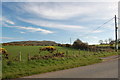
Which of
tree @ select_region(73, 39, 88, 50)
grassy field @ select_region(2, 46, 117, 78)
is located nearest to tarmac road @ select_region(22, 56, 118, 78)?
grassy field @ select_region(2, 46, 117, 78)

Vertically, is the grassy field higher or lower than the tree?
lower

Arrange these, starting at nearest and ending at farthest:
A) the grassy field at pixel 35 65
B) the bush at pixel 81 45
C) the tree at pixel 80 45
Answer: the grassy field at pixel 35 65 < the bush at pixel 81 45 < the tree at pixel 80 45

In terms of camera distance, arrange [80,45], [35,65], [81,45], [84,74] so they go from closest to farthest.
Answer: [84,74] → [35,65] → [81,45] → [80,45]

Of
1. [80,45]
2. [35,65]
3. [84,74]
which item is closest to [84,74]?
[84,74]

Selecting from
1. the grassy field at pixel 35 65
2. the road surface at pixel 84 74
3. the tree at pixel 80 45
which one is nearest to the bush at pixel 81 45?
the tree at pixel 80 45

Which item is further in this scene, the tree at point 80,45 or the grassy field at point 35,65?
Result: the tree at point 80,45

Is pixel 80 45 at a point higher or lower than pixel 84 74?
higher

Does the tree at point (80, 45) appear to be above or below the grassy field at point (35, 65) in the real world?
above

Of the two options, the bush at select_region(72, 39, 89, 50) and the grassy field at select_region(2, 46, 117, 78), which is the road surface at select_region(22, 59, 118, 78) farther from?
the bush at select_region(72, 39, 89, 50)

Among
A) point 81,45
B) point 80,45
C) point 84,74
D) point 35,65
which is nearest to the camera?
point 84,74

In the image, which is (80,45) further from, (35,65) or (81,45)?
(35,65)

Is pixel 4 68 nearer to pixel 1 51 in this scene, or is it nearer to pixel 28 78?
pixel 28 78

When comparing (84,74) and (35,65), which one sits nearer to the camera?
(84,74)

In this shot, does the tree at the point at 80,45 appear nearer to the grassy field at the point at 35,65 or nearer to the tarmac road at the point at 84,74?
the grassy field at the point at 35,65
